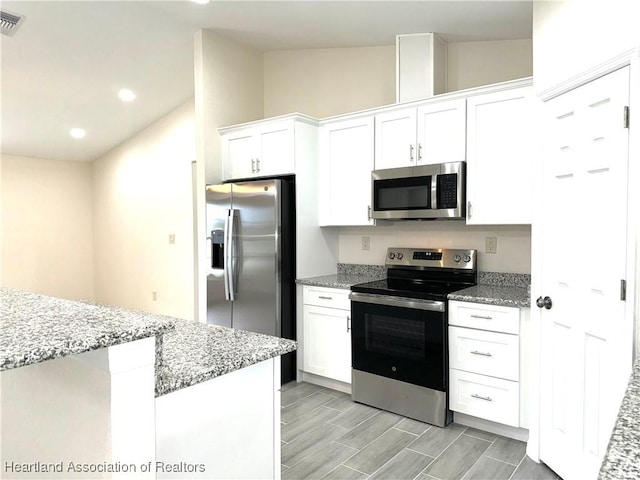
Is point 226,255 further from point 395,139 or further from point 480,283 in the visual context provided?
point 480,283

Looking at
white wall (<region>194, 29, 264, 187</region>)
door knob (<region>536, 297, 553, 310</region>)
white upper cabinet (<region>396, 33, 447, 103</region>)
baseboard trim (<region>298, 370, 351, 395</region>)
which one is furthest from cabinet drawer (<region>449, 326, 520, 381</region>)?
white wall (<region>194, 29, 264, 187</region>)

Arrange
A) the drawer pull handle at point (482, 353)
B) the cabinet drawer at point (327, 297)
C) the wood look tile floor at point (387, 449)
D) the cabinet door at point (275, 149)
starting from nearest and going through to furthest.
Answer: the wood look tile floor at point (387, 449) → the drawer pull handle at point (482, 353) → the cabinet drawer at point (327, 297) → the cabinet door at point (275, 149)

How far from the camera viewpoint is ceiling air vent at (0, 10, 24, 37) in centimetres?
331

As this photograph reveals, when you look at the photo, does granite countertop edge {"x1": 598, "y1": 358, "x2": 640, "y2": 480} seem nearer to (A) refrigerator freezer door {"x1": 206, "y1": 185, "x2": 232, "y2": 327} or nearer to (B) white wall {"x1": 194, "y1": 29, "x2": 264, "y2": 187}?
(A) refrigerator freezer door {"x1": 206, "y1": 185, "x2": 232, "y2": 327}

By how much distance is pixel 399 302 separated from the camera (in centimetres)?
309

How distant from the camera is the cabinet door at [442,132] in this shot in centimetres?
310

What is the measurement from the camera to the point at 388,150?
11.4ft

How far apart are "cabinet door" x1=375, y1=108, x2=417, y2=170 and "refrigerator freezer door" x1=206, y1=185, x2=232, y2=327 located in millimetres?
1278

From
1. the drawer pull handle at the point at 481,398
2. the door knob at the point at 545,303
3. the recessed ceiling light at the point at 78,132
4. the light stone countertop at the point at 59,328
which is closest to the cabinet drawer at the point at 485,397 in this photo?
the drawer pull handle at the point at 481,398

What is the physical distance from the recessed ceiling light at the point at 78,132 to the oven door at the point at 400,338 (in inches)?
176

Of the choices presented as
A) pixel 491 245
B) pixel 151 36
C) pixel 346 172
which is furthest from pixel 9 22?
pixel 491 245

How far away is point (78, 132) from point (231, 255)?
3.55m

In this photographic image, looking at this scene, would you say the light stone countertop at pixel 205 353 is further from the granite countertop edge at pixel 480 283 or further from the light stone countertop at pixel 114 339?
the granite countertop edge at pixel 480 283

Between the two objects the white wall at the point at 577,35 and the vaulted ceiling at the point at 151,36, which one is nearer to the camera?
the white wall at the point at 577,35
